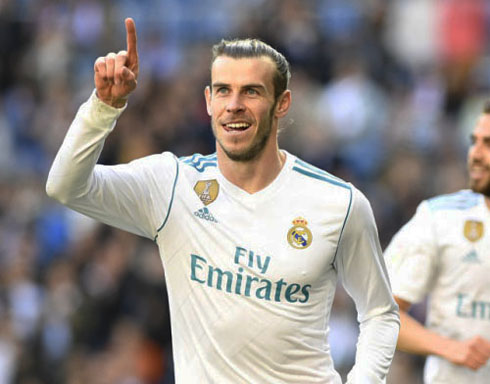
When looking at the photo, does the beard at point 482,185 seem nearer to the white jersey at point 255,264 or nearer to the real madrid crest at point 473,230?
the real madrid crest at point 473,230

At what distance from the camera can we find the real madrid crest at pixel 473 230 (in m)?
6.53

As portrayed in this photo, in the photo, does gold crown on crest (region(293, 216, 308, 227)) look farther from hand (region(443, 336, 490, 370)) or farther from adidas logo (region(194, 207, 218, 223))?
hand (region(443, 336, 490, 370))

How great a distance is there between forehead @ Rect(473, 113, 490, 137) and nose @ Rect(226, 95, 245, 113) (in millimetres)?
1930

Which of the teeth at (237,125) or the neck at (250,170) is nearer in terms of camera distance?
the teeth at (237,125)

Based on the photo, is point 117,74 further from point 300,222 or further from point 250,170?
point 300,222

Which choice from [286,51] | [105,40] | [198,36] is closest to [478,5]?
[286,51]

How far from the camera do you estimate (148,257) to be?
11406mm

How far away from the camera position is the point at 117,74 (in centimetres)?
473

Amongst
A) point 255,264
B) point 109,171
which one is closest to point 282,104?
point 255,264

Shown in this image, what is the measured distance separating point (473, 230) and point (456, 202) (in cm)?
22

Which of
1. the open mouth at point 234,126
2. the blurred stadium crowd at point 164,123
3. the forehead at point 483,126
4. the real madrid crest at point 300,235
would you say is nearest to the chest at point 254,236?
the real madrid crest at point 300,235

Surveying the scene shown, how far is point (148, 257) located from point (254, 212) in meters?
6.11

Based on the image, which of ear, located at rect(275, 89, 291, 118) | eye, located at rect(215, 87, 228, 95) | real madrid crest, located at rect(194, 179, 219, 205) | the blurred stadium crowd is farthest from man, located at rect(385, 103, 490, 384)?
the blurred stadium crowd

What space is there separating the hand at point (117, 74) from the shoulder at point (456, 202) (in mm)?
2460
